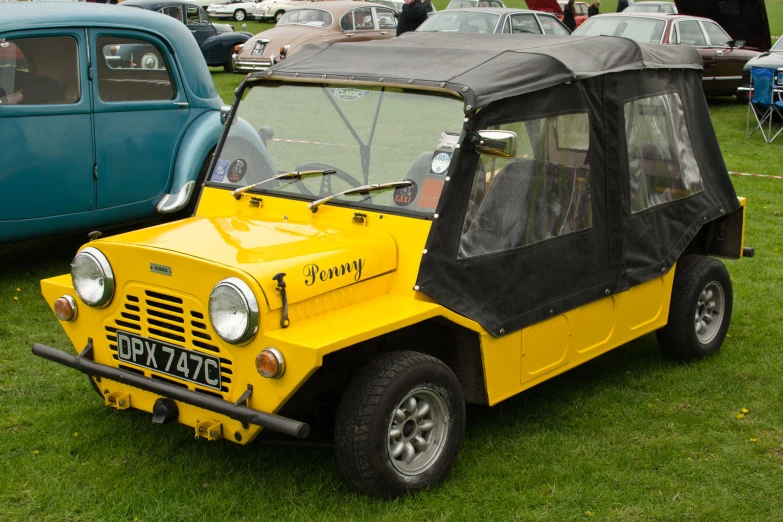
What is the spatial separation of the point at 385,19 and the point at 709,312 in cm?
1703

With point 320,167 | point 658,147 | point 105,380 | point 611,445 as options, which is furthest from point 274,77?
point 611,445

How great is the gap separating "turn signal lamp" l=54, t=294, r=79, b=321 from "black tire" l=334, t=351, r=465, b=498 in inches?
55.3

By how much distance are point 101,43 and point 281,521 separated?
484cm

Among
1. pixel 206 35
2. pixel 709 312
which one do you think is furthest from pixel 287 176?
pixel 206 35

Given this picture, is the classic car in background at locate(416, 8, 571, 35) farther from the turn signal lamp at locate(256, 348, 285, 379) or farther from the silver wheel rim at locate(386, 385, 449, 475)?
the turn signal lamp at locate(256, 348, 285, 379)

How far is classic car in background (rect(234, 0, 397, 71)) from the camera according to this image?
2027 centimetres

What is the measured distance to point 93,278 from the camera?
14.4 ft

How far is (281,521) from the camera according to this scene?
408cm

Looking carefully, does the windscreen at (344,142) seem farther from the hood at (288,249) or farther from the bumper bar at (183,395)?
the bumper bar at (183,395)

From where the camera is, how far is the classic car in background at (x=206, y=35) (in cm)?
2194

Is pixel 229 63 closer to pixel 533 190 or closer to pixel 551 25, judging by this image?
pixel 551 25

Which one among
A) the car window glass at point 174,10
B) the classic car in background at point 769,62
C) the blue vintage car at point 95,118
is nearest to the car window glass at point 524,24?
the classic car in background at point 769,62

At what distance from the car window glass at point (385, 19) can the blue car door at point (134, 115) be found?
46.6 ft

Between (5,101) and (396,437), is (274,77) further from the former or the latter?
(5,101)
